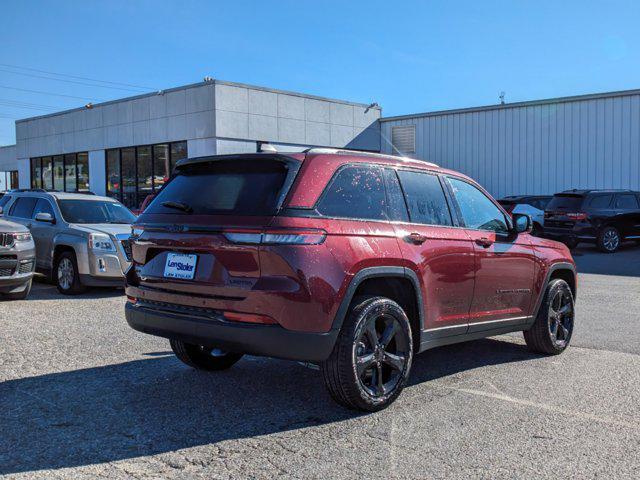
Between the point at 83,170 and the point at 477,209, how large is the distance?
26038 millimetres

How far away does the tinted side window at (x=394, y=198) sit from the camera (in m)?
4.80

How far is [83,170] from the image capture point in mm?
28750

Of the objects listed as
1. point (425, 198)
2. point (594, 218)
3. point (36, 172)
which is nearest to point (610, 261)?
point (594, 218)

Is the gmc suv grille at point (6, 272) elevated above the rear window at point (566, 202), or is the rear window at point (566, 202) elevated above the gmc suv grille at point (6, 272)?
the rear window at point (566, 202)

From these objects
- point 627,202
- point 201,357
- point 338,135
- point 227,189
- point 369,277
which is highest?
point 338,135

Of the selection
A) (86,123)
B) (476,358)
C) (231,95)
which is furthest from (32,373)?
(86,123)

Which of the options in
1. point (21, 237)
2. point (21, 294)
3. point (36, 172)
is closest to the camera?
point (21, 237)

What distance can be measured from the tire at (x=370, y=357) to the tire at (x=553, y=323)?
6.98 ft

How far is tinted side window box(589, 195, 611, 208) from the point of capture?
18.3 m

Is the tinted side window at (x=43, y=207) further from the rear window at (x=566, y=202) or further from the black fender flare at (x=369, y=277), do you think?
the rear window at (x=566, y=202)

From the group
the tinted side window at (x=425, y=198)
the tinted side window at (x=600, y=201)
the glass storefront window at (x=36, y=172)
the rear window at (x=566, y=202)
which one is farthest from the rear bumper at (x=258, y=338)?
the glass storefront window at (x=36, y=172)

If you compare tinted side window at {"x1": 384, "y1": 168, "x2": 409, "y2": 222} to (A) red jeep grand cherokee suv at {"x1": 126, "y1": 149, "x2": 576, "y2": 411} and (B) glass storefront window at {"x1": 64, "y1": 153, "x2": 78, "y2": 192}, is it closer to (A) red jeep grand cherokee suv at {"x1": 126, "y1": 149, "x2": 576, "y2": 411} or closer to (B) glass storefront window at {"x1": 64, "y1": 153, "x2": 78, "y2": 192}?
(A) red jeep grand cherokee suv at {"x1": 126, "y1": 149, "x2": 576, "y2": 411}

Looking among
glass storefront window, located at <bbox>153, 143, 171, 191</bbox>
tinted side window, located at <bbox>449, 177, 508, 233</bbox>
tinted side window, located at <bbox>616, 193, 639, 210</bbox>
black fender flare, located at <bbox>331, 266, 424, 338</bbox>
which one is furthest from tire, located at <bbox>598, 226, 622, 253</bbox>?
glass storefront window, located at <bbox>153, 143, 171, 191</bbox>

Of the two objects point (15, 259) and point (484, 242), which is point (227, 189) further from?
point (15, 259)
